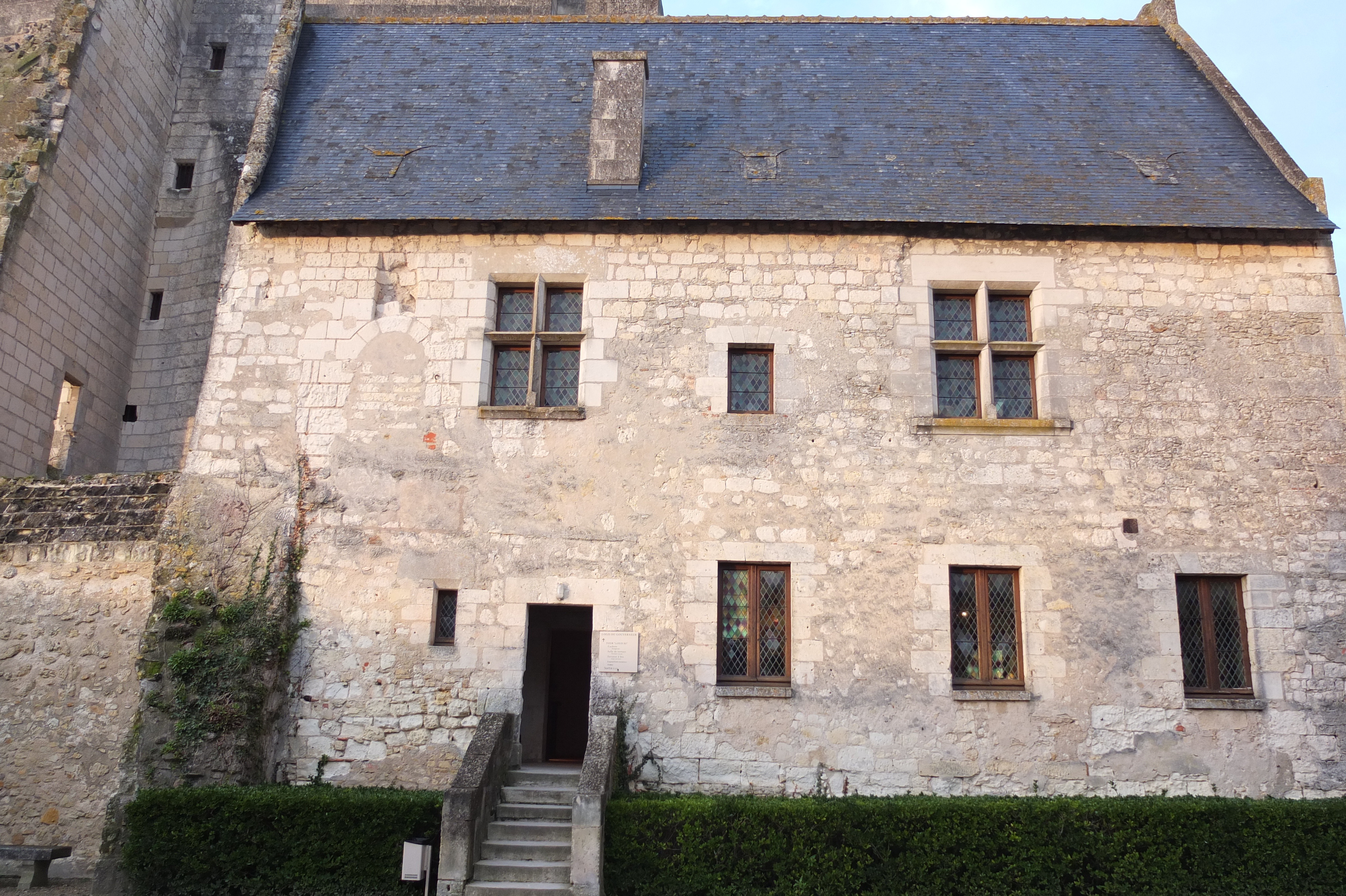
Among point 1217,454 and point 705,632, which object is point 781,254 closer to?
point 705,632

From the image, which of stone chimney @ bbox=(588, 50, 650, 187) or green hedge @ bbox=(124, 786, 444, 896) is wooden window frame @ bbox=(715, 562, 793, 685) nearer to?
green hedge @ bbox=(124, 786, 444, 896)

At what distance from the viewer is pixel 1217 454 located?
9.25m

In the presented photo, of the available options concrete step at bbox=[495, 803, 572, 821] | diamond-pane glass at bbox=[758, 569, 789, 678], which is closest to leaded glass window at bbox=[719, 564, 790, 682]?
diamond-pane glass at bbox=[758, 569, 789, 678]

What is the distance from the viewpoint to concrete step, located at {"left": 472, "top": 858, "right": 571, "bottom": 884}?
736cm

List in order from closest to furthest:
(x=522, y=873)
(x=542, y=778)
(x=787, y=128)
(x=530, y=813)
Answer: (x=522, y=873) → (x=530, y=813) → (x=542, y=778) → (x=787, y=128)

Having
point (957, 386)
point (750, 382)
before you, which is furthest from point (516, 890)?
point (957, 386)

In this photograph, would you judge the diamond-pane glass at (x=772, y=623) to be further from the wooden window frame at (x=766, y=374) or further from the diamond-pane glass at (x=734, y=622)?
the wooden window frame at (x=766, y=374)

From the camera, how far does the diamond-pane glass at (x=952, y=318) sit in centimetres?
976

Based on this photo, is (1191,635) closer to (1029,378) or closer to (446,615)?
(1029,378)

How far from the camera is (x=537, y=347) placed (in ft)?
31.6

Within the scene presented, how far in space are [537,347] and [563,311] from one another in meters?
0.51

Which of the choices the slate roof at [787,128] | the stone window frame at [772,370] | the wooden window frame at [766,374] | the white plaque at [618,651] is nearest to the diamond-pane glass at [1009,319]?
the slate roof at [787,128]

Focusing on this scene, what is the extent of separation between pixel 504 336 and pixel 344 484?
200 cm

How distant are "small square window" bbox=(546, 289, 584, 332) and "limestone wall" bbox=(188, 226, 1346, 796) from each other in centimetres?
20
